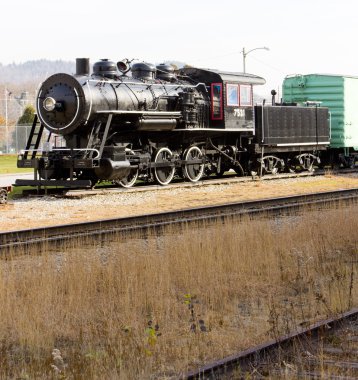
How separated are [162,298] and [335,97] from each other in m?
24.8

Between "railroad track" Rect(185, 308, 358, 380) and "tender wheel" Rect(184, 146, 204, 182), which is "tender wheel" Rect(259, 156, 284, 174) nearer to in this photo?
"tender wheel" Rect(184, 146, 204, 182)

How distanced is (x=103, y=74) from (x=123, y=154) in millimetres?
2792

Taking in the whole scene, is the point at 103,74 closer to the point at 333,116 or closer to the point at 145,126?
the point at 145,126

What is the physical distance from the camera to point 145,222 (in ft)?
42.8

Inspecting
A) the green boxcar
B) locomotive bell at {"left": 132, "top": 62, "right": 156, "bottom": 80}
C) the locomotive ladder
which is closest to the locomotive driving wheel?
the green boxcar

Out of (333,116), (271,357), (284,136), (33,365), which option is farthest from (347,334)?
(333,116)

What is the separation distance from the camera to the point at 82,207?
16.4m

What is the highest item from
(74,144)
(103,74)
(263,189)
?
(103,74)

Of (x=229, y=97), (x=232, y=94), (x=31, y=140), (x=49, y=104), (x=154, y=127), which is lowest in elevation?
(x=31, y=140)

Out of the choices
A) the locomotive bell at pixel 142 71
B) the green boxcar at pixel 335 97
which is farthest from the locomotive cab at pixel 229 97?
the green boxcar at pixel 335 97

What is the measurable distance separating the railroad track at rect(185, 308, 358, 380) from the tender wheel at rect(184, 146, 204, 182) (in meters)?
16.7

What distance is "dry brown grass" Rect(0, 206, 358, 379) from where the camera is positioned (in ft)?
18.1

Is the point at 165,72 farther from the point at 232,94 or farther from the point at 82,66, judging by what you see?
the point at 82,66

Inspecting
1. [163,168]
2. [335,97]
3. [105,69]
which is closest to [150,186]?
[163,168]
